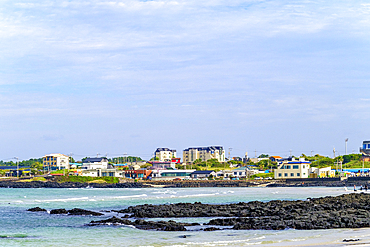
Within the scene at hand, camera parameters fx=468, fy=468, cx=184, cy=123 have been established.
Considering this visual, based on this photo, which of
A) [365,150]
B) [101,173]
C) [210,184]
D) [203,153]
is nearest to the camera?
[210,184]

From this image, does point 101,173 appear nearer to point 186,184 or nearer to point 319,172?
point 186,184

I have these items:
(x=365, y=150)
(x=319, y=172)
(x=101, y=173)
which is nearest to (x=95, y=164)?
(x=101, y=173)

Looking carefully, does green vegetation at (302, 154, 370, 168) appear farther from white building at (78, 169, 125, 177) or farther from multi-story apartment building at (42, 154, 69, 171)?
multi-story apartment building at (42, 154, 69, 171)

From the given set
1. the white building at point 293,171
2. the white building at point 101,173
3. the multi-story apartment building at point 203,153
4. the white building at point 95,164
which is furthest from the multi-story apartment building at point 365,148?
the white building at point 95,164

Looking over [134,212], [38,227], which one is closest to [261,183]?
[134,212]

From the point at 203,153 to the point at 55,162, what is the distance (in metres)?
64.7

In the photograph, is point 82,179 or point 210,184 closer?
point 210,184

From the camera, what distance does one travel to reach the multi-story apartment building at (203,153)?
607 ft

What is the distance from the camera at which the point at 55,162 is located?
14062 cm

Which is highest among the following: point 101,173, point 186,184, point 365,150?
point 365,150

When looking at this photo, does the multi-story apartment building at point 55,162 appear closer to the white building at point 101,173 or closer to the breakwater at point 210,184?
the white building at point 101,173

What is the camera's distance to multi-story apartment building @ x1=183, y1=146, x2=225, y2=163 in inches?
7282

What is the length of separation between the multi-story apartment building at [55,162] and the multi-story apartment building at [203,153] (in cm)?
5959

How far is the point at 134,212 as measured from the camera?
35.6m
